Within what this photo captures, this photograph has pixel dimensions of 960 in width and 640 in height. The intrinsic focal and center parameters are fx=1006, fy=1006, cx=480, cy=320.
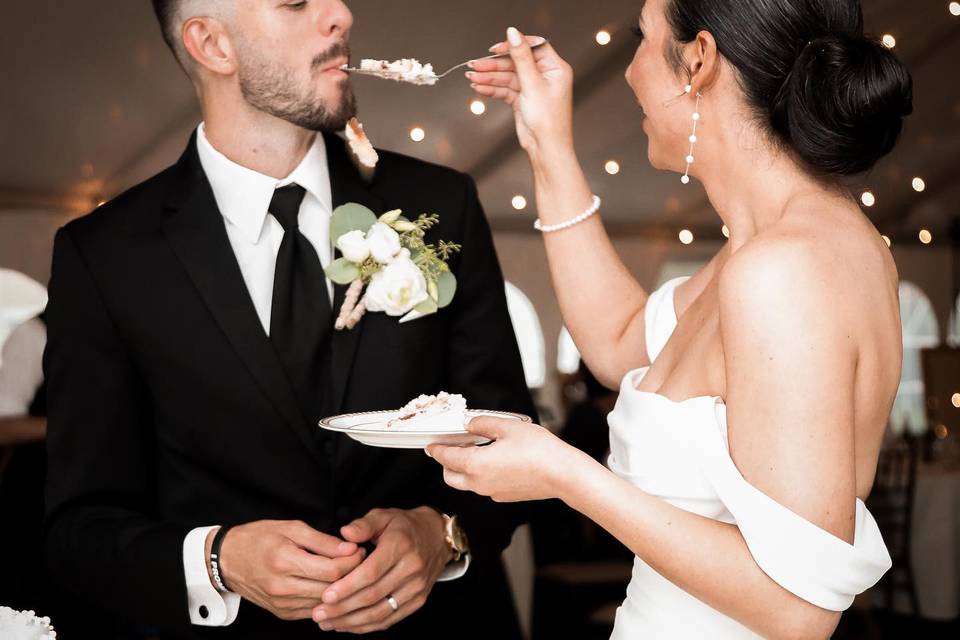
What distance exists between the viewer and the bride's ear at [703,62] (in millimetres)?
1667

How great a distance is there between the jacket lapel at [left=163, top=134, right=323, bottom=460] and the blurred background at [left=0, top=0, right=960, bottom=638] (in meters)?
1.11

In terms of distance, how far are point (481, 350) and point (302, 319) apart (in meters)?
0.40

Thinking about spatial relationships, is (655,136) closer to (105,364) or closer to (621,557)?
(105,364)

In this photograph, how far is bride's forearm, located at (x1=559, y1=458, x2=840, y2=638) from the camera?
4.83 ft

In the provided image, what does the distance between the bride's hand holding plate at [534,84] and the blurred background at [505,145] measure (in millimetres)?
668

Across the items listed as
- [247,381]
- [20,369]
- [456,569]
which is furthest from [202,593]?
[20,369]

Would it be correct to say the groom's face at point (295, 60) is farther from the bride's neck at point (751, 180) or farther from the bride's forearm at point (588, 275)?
the bride's neck at point (751, 180)

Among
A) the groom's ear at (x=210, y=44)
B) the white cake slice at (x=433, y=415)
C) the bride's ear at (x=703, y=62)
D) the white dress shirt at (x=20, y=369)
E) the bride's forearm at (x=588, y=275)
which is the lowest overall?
the white dress shirt at (x=20, y=369)

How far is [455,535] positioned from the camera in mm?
2021

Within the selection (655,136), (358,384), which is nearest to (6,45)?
(358,384)

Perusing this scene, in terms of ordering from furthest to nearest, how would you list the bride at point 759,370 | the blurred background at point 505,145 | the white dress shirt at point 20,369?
1. the blurred background at point 505,145
2. the white dress shirt at point 20,369
3. the bride at point 759,370

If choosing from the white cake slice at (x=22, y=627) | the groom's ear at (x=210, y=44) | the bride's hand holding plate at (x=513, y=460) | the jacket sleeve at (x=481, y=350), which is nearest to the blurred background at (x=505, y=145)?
the bride's hand holding plate at (x=513, y=460)

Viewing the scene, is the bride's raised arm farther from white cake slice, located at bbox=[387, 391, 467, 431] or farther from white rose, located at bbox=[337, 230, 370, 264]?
white cake slice, located at bbox=[387, 391, 467, 431]

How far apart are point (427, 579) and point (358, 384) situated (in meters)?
0.41
